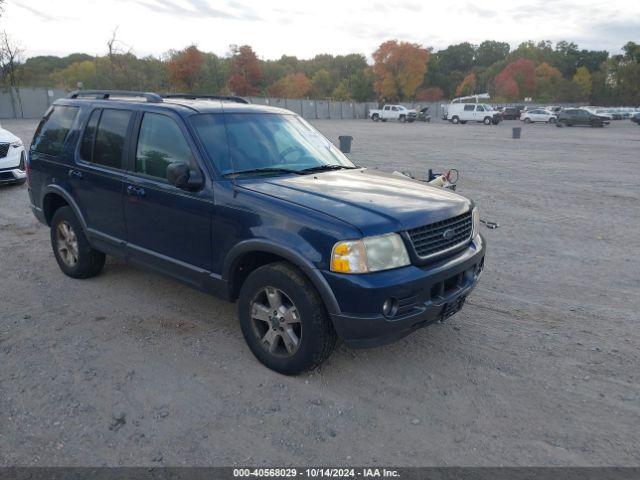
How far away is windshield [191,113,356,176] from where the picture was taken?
404 centimetres

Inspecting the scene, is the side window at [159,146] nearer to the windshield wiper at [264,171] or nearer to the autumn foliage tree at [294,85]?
the windshield wiper at [264,171]

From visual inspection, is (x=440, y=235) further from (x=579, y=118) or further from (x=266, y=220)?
(x=579, y=118)

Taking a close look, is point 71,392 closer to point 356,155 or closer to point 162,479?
point 162,479

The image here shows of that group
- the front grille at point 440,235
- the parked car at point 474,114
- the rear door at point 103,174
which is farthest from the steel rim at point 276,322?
the parked car at point 474,114

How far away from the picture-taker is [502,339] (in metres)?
4.20

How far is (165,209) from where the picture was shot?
415 centimetres

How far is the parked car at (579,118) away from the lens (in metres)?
43.7

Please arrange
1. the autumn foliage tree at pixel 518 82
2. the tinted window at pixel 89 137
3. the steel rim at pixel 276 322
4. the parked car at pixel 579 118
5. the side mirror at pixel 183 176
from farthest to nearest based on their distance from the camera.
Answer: the autumn foliage tree at pixel 518 82, the parked car at pixel 579 118, the tinted window at pixel 89 137, the side mirror at pixel 183 176, the steel rim at pixel 276 322

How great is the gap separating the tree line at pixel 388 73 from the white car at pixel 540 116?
3423 centimetres

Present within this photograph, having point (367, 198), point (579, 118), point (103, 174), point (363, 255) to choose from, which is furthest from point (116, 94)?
point (579, 118)

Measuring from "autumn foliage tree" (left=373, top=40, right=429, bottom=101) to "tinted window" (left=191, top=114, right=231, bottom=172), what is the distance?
88.0 m

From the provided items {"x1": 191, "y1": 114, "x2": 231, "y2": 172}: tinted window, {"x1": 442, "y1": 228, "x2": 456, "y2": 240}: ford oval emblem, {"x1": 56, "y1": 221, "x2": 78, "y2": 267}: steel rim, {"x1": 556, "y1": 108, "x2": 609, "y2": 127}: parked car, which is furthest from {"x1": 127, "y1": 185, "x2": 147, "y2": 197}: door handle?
{"x1": 556, "y1": 108, "x2": 609, "y2": 127}: parked car

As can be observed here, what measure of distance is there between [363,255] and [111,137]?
9.56ft

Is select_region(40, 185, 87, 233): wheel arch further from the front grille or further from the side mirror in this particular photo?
the front grille
